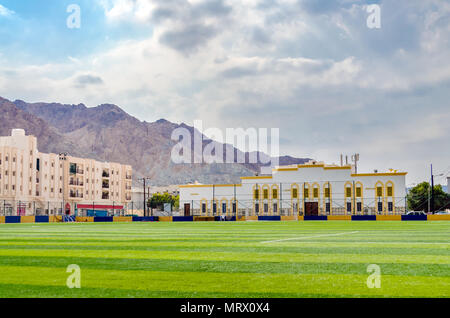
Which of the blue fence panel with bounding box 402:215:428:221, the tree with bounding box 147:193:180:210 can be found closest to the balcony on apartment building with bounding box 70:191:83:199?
the tree with bounding box 147:193:180:210

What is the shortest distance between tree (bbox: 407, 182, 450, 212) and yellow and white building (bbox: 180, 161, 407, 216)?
3569 centimetres

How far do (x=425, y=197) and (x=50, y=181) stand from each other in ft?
295

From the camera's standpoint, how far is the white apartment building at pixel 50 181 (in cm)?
10181

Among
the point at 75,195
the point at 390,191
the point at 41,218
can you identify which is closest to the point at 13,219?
the point at 41,218

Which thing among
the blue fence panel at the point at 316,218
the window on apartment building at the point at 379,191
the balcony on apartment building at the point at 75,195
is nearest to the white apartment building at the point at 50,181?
the balcony on apartment building at the point at 75,195

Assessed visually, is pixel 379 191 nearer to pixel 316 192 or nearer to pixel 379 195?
pixel 379 195

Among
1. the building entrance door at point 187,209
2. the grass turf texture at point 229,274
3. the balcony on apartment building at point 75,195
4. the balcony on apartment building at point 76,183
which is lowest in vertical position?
the building entrance door at point 187,209

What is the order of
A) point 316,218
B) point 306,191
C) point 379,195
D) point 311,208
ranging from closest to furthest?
point 316,218 → point 379,195 → point 306,191 → point 311,208

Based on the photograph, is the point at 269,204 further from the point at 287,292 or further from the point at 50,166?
the point at 287,292

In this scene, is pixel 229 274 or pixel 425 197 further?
pixel 425 197

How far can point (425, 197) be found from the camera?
12975cm

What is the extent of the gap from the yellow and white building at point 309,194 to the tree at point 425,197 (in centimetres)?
3569

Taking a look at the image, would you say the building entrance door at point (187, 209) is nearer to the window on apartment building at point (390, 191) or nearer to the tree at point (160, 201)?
the window on apartment building at point (390, 191)
